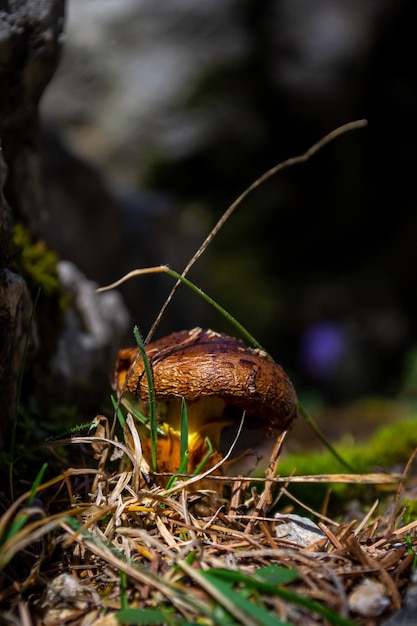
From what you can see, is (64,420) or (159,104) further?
(159,104)

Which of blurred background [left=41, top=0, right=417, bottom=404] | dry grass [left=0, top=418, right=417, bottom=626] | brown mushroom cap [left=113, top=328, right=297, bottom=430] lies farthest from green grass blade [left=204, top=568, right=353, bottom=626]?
blurred background [left=41, top=0, right=417, bottom=404]

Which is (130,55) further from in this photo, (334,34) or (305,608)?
(305,608)

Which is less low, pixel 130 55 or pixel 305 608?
pixel 130 55

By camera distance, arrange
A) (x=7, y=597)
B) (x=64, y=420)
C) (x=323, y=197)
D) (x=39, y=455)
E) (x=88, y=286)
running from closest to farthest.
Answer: (x=7, y=597), (x=39, y=455), (x=64, y=420), (x=88, y=286), (x=323, y=197)

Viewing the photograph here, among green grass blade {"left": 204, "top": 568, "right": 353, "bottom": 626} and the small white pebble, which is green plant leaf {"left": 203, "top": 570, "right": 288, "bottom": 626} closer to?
green grass blade {"left": 204, "top": 568, "right": 353, "bottom": 626}

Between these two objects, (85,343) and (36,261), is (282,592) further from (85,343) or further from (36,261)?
(85,343)

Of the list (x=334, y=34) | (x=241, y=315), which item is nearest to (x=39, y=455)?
(x=241, y=315)

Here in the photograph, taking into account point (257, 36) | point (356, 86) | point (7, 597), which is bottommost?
point (356, 86)

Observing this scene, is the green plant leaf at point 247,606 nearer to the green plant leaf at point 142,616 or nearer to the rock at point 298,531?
the green plant leaf at point 142,616
